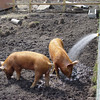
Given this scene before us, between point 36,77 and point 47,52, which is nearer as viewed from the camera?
point 36,77

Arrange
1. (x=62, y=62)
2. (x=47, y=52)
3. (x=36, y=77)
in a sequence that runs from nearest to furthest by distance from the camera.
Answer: (x=36, y=77), (x=62, y=62), (x=47, y=52)

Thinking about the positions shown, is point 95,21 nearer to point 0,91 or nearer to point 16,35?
point 16,35

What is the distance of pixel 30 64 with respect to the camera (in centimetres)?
521

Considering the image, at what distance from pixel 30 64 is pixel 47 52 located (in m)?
2.38

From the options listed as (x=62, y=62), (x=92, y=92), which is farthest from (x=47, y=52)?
(x=92, y=92)

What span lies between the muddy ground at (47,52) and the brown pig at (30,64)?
0.30 m

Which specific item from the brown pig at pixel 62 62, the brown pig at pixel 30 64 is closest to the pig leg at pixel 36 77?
the brown pig at pixel 30 64

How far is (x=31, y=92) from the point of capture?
5.11 meters

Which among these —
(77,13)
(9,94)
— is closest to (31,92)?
(9,94)

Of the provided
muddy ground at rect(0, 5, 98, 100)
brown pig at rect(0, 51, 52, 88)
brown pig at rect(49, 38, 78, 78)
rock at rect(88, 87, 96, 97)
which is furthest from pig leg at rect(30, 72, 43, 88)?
rock at rect(88, 87, 96, 97)

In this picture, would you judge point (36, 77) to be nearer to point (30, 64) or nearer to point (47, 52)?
point (30, 64)

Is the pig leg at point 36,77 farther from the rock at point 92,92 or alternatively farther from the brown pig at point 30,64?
the rock at point 92,92

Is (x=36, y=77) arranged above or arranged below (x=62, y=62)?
below

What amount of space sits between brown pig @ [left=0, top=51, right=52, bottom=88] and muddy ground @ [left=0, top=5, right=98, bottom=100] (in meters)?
0.30
